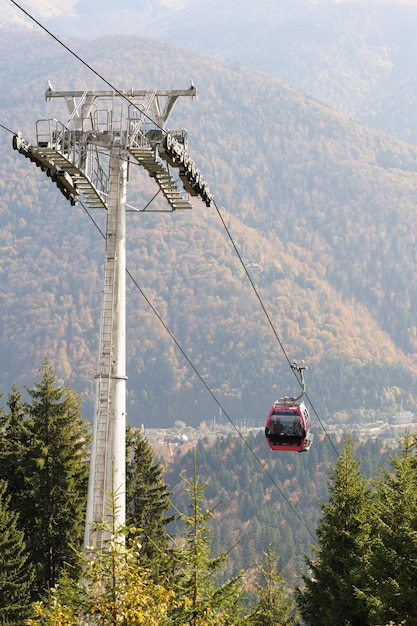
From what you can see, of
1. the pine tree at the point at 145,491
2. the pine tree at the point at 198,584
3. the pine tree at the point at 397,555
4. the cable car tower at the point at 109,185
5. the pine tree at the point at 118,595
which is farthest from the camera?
the pine tree at the point at 145,491

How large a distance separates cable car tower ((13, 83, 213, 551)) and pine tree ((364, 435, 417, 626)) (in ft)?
35.8

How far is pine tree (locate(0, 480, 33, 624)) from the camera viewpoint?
1449 inches

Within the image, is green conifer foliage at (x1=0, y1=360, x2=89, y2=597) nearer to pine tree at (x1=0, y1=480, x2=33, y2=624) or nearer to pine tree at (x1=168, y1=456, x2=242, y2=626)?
pine tree at (x1=0, y1=480, x2=33, y2=624)

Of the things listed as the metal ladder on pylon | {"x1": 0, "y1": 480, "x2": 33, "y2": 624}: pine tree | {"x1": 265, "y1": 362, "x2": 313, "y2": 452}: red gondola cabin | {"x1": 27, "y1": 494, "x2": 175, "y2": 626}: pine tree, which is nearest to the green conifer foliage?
{"x1": 0, "y1": 480, "x2": 33, "y2": 624}: pine tree

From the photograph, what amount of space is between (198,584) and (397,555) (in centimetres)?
1376

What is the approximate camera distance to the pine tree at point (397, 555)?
2745 cm

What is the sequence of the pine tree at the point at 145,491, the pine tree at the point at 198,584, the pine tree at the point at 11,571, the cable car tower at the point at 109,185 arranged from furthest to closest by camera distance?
the pine tree at the point at 145,491, the pine tree at the point at 11,571, the cable car tower at the point at 109,185, the pine tree at the point at 198,584

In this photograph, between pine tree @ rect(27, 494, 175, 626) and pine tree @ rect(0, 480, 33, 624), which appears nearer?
pine tree @ rect(27, 494, 175, 626)

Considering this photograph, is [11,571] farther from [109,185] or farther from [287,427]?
[109,185]

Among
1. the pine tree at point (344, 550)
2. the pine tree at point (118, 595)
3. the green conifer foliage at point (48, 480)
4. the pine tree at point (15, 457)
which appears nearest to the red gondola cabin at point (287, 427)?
the pine tree at point (344, 550)

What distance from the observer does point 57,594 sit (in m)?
17.1

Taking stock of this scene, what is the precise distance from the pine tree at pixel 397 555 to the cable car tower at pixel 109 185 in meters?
10.9

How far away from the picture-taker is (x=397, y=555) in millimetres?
28359

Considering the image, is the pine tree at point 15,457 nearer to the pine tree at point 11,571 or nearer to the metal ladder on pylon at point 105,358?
the pine tree at point 11,571
